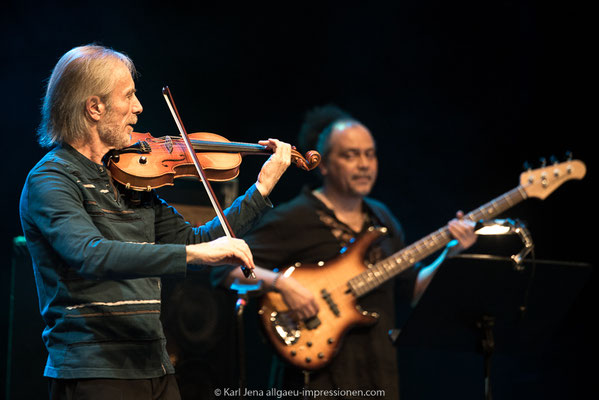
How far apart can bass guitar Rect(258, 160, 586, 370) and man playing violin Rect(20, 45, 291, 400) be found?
1112 mm

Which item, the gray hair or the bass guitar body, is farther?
the bass guitar body

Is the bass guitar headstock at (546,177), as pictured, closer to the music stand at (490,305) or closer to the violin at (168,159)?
the music stand at (490,305)

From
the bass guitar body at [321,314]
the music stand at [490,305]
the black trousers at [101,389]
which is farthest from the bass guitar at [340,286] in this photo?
the black trousers at [101,389]

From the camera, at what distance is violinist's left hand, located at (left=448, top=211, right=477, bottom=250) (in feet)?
10.6

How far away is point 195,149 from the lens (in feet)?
6.57

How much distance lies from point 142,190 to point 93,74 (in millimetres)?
374

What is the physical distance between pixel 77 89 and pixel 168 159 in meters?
0.34

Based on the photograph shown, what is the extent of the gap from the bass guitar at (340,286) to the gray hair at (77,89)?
1.30m

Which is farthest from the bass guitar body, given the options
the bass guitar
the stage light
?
the stage light

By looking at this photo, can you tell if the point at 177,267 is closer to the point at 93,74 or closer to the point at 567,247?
the point at 93,74

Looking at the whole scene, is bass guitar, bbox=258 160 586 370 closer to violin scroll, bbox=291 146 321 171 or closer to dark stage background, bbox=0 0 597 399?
dark stage background, bbox=0 0 597 399

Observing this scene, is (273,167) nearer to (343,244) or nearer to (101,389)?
(101,389)

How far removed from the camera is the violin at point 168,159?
1.87 meters

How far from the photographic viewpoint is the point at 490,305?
8.73 ft
